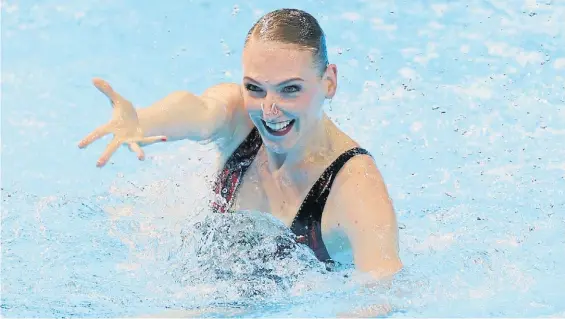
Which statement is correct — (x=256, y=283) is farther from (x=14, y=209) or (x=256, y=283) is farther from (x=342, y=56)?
(x=342, y=56)

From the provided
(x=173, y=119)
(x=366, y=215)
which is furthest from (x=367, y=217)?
(x=173, y=119)

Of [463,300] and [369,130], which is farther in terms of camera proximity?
[369,130]

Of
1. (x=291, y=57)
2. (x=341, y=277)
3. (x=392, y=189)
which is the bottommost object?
(x=392, y=189)

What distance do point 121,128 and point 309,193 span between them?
0.71m

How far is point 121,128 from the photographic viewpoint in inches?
98.7

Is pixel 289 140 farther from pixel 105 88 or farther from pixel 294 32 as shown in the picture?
pixel 105 88

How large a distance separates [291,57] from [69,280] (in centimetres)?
117

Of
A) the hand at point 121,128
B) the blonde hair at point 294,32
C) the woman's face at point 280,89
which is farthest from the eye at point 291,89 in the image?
the hand at point 121,128

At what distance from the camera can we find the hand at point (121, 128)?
2445mm

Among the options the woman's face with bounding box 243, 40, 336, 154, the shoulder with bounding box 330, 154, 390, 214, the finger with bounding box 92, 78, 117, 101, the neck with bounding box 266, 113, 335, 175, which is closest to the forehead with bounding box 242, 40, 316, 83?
the woman's face with bounding box 243, 40, 336, 154

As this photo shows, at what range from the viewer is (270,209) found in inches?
119

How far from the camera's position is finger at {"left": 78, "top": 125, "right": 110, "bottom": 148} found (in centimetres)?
240

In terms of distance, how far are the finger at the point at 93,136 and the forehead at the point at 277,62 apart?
0.51 m

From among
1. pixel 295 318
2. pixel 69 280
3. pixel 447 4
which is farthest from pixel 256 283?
pixel 447 4
